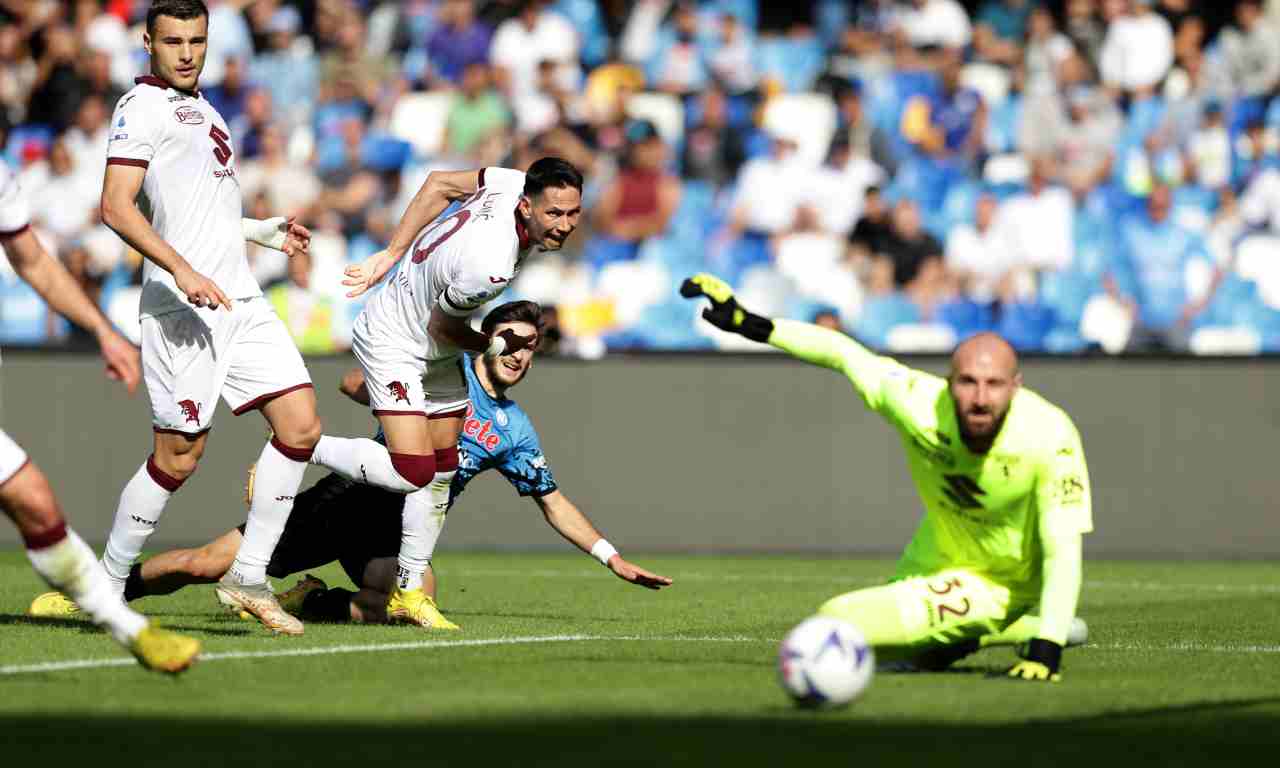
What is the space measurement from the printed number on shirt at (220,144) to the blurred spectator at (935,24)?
11.4 m

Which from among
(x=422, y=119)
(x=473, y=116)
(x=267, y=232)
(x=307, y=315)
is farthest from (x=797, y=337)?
(x=422, y=119)

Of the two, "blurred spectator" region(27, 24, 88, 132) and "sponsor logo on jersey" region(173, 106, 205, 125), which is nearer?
"sponsor logo on jersey" region(173, 106, 205, 125)

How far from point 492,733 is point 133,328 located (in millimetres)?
11326

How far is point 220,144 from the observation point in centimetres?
841

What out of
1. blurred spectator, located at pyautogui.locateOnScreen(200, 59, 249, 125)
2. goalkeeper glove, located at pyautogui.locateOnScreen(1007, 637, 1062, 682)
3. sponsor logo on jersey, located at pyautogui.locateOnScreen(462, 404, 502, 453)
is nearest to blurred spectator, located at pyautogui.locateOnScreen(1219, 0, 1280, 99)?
blurred spectator, located at pyautogui.locateOnScreen(200, 59, 249, 125)

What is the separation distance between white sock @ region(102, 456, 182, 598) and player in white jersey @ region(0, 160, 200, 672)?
224cm

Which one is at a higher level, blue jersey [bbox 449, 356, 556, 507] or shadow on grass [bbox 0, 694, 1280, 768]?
blue jersey [bbox 449, 356, 556, 507]

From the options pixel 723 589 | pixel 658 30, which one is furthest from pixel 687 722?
pixel 658 30

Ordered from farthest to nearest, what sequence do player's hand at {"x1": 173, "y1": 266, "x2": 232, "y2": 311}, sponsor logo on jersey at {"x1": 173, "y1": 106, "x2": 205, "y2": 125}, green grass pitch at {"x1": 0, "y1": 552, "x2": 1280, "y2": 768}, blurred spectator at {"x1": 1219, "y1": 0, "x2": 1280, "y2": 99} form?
blurred spectator at {"x1": 1219, "y1": 0, "x2": 1280, "y2": 99}, sponsor logo on jersey at {"x1": 173, "y1": 106, "x2": 205, "y2": 125}, player's hand at {"x1": 173, "y1": 266, "x2": 232, "y2": 311}, green grass pitch at {"x1": 0, "y1": 552, "x2": 1280, "y2": 768}

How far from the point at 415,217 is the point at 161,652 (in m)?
3.62

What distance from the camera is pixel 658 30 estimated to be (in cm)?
1916

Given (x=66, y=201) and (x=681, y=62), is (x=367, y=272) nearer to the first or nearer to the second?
(x=66, y=201)

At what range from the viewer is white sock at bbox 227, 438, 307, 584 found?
8.31 m

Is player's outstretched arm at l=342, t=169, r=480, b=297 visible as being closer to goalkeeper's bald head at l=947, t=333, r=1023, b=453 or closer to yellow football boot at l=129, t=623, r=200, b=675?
yellow football boot at l=129, t=623, r=200, b=675
